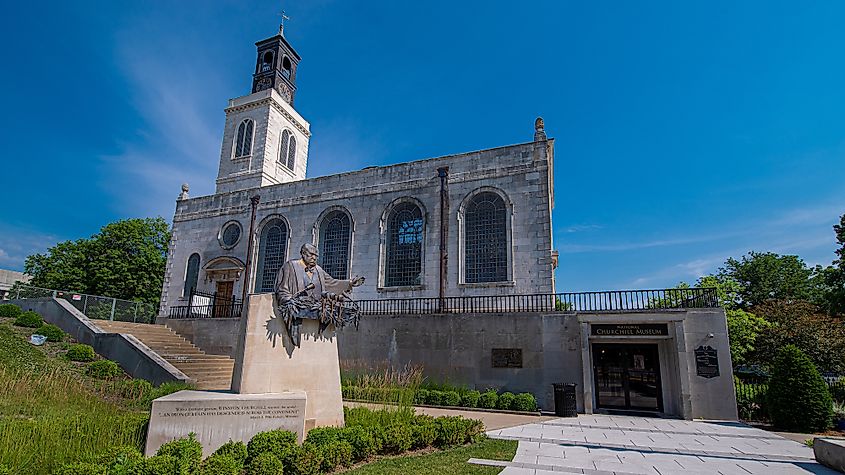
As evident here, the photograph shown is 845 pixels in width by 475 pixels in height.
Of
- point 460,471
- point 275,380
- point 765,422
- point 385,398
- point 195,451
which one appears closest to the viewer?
point 195,451

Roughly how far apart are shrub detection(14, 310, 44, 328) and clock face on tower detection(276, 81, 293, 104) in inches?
918

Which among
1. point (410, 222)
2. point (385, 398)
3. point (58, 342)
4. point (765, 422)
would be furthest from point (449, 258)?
point (58, 342)

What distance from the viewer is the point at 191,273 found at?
28.1 m

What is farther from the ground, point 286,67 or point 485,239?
point 286,67

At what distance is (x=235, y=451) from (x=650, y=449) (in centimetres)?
835

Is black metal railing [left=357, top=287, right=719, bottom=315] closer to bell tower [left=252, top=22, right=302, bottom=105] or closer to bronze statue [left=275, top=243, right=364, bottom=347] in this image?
bronze statue [left=275, top=243, right=364, bottom=347]

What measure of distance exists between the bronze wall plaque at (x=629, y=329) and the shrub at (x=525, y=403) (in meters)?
3.24

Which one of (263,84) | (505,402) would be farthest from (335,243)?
(263,84)

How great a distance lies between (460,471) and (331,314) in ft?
11.7

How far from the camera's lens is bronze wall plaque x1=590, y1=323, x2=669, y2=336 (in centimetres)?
1496

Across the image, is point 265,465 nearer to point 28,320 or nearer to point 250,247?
point 28,320

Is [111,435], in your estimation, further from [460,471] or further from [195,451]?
[460,471]

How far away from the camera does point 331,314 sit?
8398 millimetres

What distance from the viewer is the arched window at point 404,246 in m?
22.1
